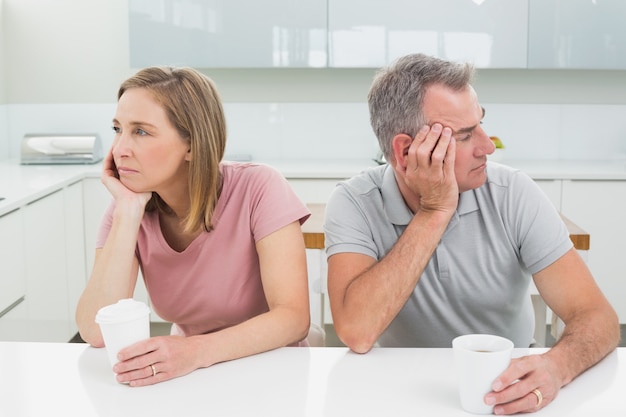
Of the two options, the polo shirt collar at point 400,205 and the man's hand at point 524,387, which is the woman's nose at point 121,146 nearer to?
the polo shirt collar at point 400,205

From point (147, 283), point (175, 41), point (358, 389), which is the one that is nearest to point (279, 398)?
point (358, 389)

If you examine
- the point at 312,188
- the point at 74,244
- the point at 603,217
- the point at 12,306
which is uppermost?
the point at 312,188

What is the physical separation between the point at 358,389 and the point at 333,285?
457 millimetres

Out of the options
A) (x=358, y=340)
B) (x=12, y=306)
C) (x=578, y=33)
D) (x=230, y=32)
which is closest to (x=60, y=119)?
(x=230, y=32)

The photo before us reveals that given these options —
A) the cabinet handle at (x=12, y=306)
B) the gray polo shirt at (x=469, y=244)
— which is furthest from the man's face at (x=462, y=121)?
the cabinet handle at (x=12, y=306)

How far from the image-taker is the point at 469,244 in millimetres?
1757

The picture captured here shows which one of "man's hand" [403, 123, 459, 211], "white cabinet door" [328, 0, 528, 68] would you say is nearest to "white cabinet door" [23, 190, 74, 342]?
"white cabinet door" [328, 0, 528, 68]

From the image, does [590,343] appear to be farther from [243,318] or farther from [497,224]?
[243,318]

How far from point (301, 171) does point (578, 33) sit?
1413 mm

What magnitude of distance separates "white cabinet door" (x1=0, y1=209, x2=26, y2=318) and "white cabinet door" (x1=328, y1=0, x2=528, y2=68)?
1673 millimetres

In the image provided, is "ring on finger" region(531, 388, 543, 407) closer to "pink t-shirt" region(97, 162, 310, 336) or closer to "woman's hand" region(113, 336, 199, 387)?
"woman's hand" region(113, 336, 199, 387)

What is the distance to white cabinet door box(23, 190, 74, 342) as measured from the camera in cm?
304

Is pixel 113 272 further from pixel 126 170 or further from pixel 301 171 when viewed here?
pixel 301 171

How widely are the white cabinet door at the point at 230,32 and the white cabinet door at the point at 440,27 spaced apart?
0.47ft
